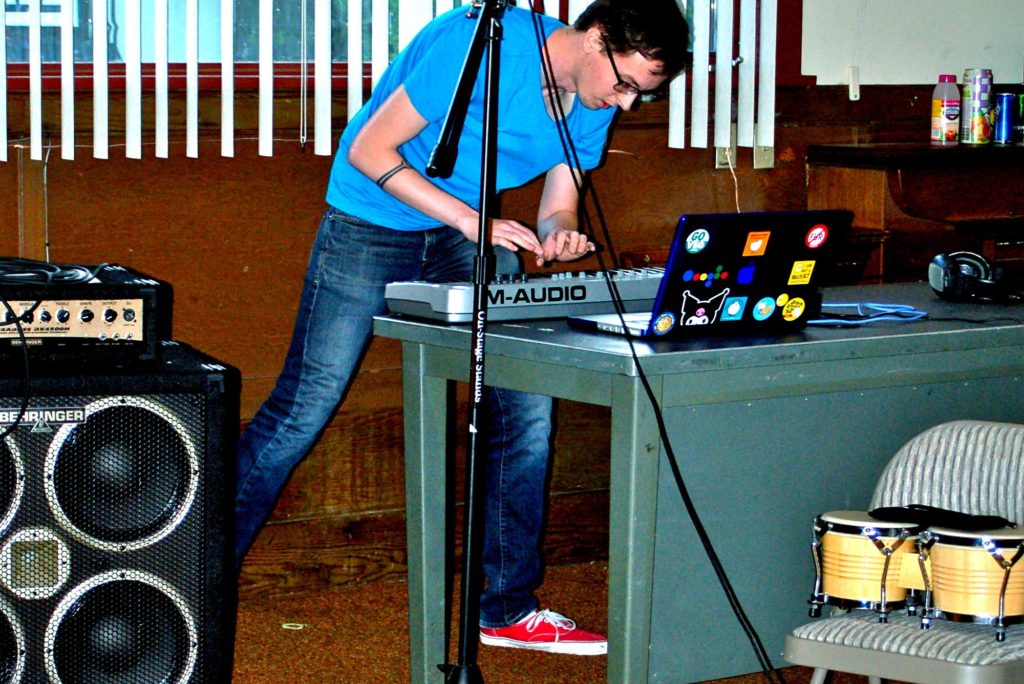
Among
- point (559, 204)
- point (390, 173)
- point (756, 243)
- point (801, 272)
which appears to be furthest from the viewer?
point (559, 204)

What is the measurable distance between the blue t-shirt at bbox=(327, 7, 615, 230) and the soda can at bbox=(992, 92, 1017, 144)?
1.38 metres

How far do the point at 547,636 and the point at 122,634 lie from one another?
1084 millimetres

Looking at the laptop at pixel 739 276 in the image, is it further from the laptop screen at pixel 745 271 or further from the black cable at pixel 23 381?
the black cable at pixel 23 381

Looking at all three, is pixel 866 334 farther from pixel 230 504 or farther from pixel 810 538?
pixel 230 504

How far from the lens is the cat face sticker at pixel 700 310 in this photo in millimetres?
1999

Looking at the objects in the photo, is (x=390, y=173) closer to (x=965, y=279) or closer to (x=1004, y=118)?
(x=965, y=279)

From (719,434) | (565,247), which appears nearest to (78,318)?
(565,247)

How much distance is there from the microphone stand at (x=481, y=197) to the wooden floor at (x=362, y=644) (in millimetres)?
800

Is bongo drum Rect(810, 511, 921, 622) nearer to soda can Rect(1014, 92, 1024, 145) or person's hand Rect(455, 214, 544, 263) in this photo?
person's hand Rect(455, 214, 544, 263)

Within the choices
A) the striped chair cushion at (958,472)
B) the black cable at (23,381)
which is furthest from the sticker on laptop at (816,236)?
the black cable at (23,381)

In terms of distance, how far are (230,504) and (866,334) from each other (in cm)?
98

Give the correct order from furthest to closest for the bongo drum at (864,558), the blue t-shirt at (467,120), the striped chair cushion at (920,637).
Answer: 1. the blue t-shirt at (467,120)
2. the bongo drum at (864,558)
3. the striped chair cushion at (920,637)

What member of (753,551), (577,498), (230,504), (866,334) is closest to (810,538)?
(753,551)

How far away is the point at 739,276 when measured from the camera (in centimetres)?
202
